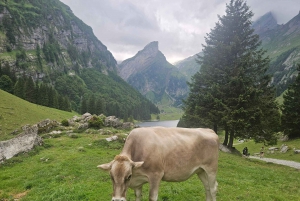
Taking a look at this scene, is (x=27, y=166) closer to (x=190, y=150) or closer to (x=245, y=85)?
(x=190, y=150)

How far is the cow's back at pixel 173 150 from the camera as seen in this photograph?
6.20 meters

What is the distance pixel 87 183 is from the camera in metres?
11.1

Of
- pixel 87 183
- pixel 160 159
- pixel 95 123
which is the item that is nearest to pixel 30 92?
pixel 95 123

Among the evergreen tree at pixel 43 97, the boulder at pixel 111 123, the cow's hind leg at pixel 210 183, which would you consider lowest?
the boulder at pixel 111 123

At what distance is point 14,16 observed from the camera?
18625cm

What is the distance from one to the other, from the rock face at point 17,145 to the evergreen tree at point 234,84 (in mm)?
19428

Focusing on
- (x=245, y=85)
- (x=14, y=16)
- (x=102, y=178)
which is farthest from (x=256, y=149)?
(x=14, y=16)

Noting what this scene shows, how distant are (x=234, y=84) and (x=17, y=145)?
24681mm

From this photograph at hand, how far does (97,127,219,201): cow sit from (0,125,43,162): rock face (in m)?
16.1

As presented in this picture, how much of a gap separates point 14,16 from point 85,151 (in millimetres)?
221240

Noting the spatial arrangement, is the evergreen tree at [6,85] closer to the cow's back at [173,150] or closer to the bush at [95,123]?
the bush at [95,123]

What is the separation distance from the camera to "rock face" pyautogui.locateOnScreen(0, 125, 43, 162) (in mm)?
17422

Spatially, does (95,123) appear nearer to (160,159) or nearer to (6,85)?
(160,159)

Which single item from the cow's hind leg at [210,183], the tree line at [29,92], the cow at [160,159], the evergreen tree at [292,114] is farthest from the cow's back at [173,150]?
the tree line at [29,92]
